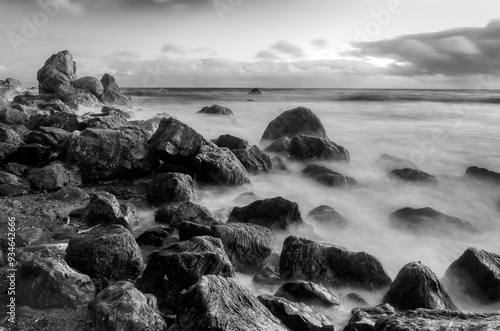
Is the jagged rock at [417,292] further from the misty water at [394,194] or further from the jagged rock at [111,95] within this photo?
the jagged rock at [111,95]

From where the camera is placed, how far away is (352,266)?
18.8 feet

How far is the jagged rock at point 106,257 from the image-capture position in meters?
5.04

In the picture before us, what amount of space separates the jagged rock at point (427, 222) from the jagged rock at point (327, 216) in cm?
120

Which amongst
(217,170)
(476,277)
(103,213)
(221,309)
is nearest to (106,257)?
A: (103,213)

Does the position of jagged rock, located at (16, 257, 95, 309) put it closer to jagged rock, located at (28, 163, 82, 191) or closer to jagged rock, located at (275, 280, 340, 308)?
jagged rock, located at (275, 280, 340, 308)

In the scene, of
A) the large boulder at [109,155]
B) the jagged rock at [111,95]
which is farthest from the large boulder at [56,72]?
the large boulder at [109,155]

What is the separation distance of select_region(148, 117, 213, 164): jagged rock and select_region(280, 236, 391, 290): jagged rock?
16.7 feet

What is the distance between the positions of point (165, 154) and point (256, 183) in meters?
2.51

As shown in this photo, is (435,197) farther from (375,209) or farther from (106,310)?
(106,310)

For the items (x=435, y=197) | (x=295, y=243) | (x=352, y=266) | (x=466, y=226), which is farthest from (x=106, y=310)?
(x=435, y=197)

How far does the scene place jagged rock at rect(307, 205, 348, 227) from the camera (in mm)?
7984

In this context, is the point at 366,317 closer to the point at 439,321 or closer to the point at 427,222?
the point at 439,321

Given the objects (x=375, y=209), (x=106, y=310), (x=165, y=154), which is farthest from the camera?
(x=165, y=154)

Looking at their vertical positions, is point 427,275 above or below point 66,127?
below
